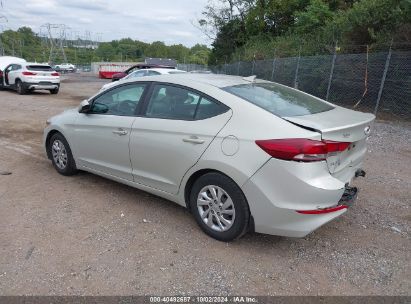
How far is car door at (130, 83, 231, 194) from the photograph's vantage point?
356cm

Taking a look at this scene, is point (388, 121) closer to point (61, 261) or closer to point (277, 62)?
point (277, 62)

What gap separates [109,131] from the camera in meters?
4.42

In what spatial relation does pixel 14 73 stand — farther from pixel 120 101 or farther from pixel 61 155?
pixel 120 101

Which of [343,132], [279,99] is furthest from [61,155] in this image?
[343,132]

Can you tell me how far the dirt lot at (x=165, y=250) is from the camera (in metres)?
2.98

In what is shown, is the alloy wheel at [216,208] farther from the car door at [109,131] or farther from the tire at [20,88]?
the tire at [20,88]

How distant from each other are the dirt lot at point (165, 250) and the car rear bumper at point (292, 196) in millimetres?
Answer: 393

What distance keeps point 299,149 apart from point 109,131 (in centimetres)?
238

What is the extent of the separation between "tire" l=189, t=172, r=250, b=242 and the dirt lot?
0.15 m

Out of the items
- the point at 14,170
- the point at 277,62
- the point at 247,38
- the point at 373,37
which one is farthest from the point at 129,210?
the point at 247,38

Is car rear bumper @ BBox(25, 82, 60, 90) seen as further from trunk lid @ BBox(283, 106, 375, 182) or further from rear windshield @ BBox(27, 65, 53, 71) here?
trunk lid @ BBox(283, 106, 375, 182)

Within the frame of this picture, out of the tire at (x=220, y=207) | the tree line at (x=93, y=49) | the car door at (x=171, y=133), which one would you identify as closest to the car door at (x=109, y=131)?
the car door at (x=171, y=133)

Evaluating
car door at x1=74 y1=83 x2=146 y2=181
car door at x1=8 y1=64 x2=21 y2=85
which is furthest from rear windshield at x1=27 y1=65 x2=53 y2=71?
car door at x1=74 y1=83 x2=146 y2=181

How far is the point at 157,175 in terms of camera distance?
4.00 m
